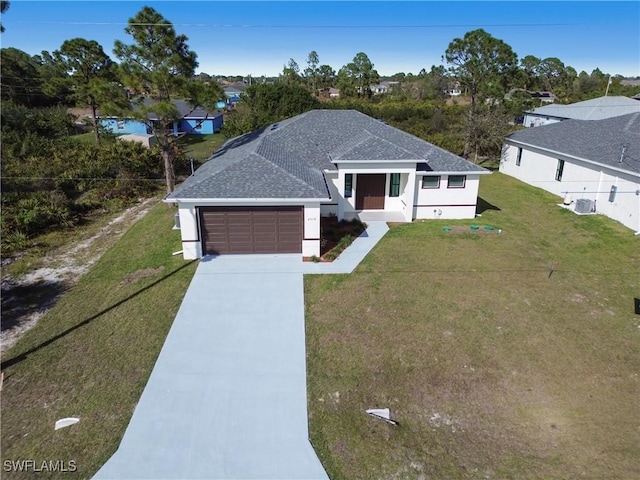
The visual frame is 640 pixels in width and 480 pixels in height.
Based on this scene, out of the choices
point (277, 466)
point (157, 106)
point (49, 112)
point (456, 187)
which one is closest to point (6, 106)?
point (49, 112)

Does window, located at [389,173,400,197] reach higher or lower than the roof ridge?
lower

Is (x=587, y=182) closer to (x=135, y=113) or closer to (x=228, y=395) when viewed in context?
(x=228, y=395)

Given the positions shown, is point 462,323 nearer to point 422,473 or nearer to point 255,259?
point 422,473

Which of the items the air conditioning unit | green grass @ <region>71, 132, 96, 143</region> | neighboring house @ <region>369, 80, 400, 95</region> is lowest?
the air conditioning unit

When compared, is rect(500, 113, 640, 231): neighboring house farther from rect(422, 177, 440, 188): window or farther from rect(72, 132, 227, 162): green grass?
rect(72, 132, 227, 162): green grass

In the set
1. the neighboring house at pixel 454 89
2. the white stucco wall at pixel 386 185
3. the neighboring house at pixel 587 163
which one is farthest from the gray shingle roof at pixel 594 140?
the neighboring house at pixel 454 89

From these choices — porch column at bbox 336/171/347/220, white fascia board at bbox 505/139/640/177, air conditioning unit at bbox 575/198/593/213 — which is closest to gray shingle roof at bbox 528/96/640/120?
white fascia board at bbox 505/139/640/177
